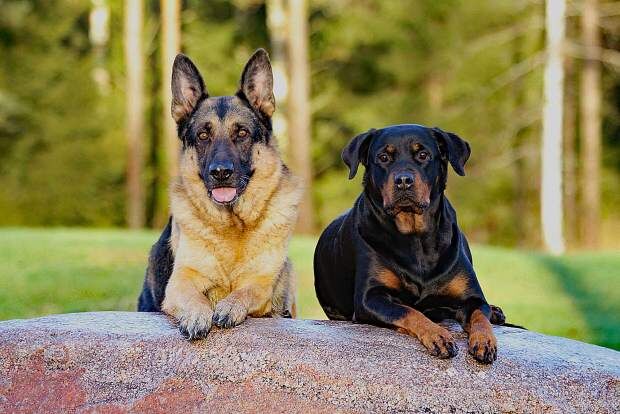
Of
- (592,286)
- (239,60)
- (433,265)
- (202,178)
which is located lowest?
(592,286)

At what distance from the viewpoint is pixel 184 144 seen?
663 centimetres

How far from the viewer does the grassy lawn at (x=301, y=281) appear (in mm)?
11766

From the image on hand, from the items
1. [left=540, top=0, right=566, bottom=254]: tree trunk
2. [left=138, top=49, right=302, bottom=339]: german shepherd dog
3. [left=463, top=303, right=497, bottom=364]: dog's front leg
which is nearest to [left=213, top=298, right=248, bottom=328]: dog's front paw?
[left=138, top=49, right=302, bottom=339]: german shepherd dog

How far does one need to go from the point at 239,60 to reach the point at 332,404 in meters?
29.1

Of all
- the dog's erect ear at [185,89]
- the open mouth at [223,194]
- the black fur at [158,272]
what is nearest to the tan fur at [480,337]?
the open mouth at [223,194]

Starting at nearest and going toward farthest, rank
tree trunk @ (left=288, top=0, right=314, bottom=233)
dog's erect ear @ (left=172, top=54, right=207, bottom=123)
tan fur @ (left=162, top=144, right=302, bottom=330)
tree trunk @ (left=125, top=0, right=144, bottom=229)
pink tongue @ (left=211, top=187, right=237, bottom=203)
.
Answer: pink tongue @ (left=211, top=187, right=237, bottom=203), tan fur @ (left=162, top=144, right=302, bottom=330), dog's erect ear @ (left=172, top=54, right=207, bottom=123), tree trunk @ (left=288, top=0, right=314, bottom=233), tree trunk @ (left=125, top=0, right=144, bottom=229)

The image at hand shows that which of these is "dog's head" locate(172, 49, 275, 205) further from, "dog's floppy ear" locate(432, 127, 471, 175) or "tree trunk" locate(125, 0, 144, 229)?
"tree trunk" locate(125, 0, 144, 229)

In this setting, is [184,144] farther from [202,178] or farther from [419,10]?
[419,10]

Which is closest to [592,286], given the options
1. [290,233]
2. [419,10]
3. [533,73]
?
[290,233]

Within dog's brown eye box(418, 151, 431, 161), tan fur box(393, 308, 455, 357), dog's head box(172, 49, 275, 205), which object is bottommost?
tan fur box(393, 308, 455, 357)

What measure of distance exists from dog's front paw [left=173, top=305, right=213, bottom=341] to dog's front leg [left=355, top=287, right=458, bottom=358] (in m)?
0.98

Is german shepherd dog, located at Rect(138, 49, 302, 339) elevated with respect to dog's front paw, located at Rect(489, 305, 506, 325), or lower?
elevated

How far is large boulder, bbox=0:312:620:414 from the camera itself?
527 cm

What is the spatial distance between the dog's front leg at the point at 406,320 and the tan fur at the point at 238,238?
716 mm
